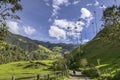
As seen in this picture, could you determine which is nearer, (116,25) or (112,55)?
(116,25)

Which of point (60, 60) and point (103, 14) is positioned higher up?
point (103, 14)

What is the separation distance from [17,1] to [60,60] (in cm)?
7731

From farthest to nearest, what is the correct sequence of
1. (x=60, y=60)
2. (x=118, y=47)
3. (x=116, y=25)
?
(x=118, y=47)
(x=60, y=60)
(x=116, y=25)

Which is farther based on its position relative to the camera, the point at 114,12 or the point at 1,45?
the point at 114,12

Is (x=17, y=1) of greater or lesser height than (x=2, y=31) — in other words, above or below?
above

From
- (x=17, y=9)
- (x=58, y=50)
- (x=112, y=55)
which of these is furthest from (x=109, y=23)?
(x=112, y=55)

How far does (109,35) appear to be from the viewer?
208 feet

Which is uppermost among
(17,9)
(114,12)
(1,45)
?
(114,12)

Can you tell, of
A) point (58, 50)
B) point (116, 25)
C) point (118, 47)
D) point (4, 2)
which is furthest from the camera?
point (118, 47)

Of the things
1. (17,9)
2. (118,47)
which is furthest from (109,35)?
(118,47)

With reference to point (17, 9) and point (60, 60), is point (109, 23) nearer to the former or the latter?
point (17, 9)

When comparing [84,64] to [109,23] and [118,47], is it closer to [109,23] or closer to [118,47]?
[118,47]

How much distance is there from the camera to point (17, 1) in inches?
1308

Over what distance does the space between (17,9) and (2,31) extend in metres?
2.92
